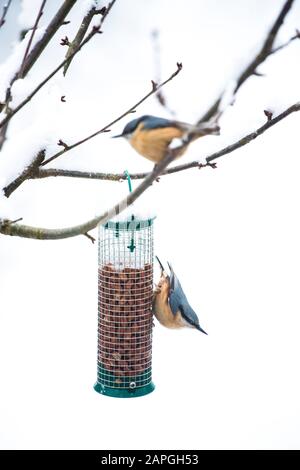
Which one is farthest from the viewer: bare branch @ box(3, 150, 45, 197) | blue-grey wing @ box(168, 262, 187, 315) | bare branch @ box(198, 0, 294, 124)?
blue-grey wing @ box(168, 262, 187, 315)

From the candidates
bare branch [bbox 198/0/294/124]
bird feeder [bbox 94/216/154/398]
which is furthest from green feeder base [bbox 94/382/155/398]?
bare branch [bbox 198/0/294/124]

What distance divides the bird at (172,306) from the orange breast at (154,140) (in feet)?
3.32

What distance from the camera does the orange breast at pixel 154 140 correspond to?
7.22 feet

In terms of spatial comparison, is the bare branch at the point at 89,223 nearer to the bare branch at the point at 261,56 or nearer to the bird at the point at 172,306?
the bare branch at the point at 261,56

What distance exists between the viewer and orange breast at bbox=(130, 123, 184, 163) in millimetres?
2201

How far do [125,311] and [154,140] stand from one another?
1.32 m

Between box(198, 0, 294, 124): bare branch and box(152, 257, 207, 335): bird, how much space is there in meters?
1.57

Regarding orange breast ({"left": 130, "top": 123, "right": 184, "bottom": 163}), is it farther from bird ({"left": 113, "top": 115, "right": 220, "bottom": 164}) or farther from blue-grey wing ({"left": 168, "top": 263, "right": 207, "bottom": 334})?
blue-grey wing ({"left": 168, "top": 263, "right": 207, "bottom": 334})

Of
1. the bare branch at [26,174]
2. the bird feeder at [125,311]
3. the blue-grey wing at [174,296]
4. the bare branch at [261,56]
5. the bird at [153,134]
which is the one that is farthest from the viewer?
the bird feeder at [125,311]

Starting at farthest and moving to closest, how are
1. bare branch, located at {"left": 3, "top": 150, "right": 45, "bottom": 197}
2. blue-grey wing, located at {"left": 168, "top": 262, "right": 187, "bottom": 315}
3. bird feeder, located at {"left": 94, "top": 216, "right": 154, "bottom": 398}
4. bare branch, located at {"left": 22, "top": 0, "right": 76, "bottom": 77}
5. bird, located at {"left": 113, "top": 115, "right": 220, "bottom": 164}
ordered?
bird feeder, located at {"left": 94, "top": 216, "right": 154, "bottom": 398}, blue-grey wing, located at {"left": 168, "top": 262, "right": 187, "bottom": 315}, bare branch, located at {"left": 3, "top": 150, "right": 45, "bottom": 197}, bare branch, located at {"left": 22, "top": 0, "right": 76, "bottom": 77}, bird, located at {"left": 113, "top": 115, "right": 220, "bottom": 164}

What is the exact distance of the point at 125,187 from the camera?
10.6ft

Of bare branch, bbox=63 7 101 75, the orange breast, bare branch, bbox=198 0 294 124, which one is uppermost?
bare branch, bbox=63 7 101 75

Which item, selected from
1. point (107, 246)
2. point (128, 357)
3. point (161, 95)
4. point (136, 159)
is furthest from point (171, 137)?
point (136, 159)

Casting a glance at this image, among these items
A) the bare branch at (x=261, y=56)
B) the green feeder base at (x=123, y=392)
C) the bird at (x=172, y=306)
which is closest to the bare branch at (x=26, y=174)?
the bird at (x=172, y=306)
